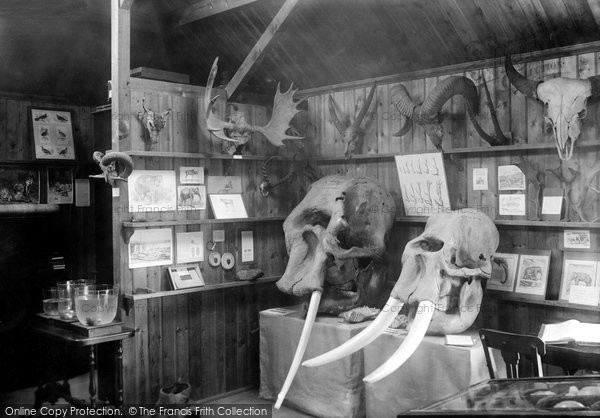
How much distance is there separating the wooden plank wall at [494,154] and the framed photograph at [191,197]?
1.31 metres

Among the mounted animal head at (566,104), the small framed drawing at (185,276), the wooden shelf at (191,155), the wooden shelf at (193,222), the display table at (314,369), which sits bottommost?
the display table at (314,369)

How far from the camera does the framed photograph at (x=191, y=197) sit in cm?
510

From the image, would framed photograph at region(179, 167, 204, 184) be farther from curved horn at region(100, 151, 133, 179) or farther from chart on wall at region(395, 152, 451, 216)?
chart on wall at region(395, 152, 451, 216)

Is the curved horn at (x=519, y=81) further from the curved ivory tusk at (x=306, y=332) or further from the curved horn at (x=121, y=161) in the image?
the curved horn at (x=121, y=161)

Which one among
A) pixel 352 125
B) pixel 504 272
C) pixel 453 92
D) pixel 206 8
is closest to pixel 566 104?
pixel 453 92

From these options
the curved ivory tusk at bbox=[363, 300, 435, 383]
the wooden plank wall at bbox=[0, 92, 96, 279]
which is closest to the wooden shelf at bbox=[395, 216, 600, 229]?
the curved ivory tusk at bbox=[363, 300, 435, 383]

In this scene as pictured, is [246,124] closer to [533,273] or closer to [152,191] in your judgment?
[152,191]

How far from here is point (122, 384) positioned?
454 cm

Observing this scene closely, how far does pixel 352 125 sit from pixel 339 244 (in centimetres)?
128

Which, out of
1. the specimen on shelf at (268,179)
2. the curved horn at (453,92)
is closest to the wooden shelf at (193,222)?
the specimen on shelf at (268,179)

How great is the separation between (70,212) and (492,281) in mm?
3977

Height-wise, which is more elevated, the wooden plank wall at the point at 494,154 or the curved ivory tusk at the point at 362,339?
the wooden plank wall at the point at 494,154

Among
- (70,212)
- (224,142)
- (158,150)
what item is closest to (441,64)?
(224,142)

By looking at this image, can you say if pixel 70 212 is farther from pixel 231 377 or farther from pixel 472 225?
pixel 472 225
